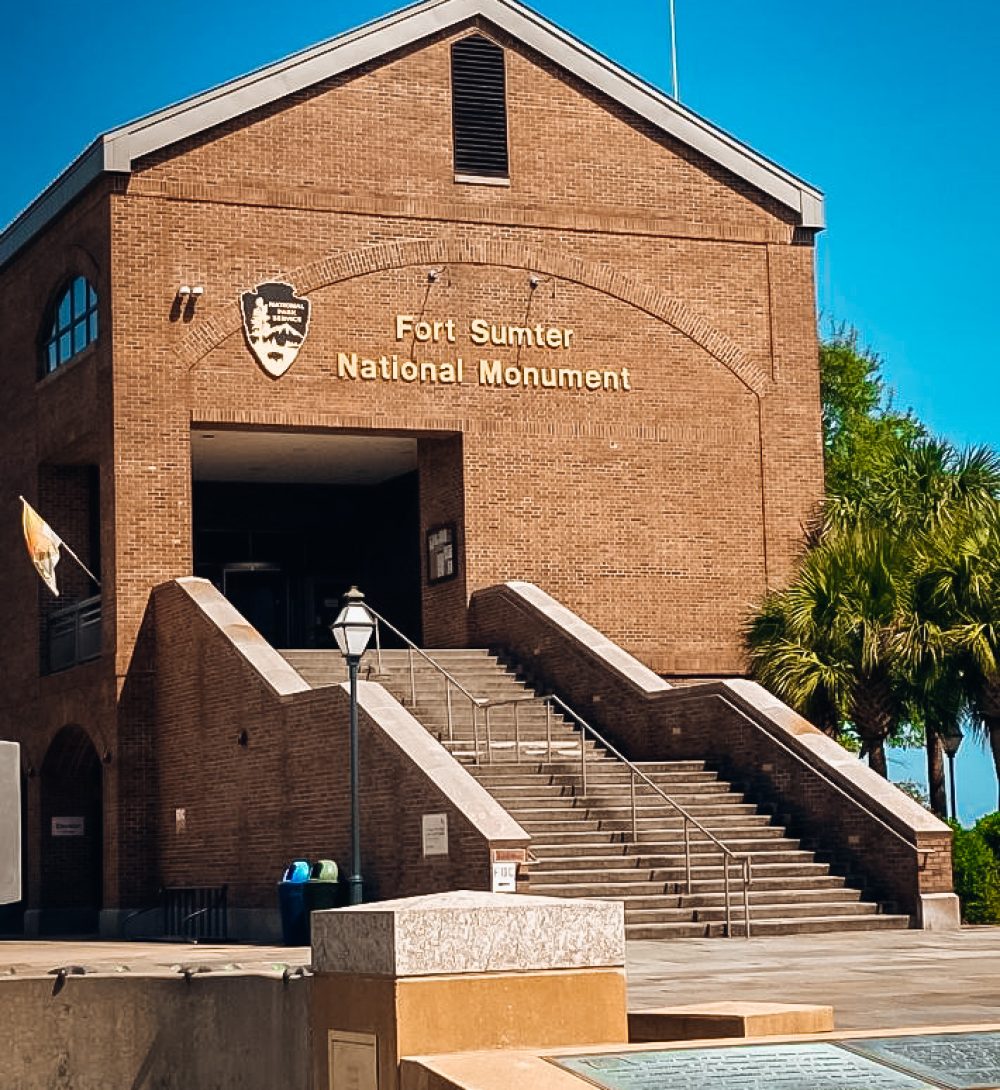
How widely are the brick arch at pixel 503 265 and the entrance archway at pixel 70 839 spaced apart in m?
7.40

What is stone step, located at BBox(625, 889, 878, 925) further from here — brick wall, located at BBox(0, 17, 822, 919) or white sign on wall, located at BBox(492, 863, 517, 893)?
brick wall, located at BBox(0, 17, 822, 919)

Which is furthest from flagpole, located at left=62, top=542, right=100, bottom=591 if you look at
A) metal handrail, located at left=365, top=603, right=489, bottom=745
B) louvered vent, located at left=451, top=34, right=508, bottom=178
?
louvered vent, located at left=451, top=34, right=508, bottom=178

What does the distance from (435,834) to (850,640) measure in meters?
9.35

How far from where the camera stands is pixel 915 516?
33.8m

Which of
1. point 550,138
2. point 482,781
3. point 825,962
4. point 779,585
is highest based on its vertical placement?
point 550,138

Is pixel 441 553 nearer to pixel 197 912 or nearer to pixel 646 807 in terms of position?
pixel 197 912

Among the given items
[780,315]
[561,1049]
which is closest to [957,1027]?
[561,1049]

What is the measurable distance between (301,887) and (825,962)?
23.0ft

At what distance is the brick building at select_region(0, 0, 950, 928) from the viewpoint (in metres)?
31.8

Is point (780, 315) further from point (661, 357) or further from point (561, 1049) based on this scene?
point (561, 1049)

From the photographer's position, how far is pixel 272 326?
105 ft

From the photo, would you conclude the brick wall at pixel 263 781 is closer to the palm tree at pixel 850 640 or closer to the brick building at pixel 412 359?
the brick building at pixel 412 359

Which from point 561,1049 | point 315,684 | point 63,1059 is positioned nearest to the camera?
point 561,1049

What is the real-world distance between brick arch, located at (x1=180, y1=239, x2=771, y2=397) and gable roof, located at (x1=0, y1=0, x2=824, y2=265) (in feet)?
8.47
